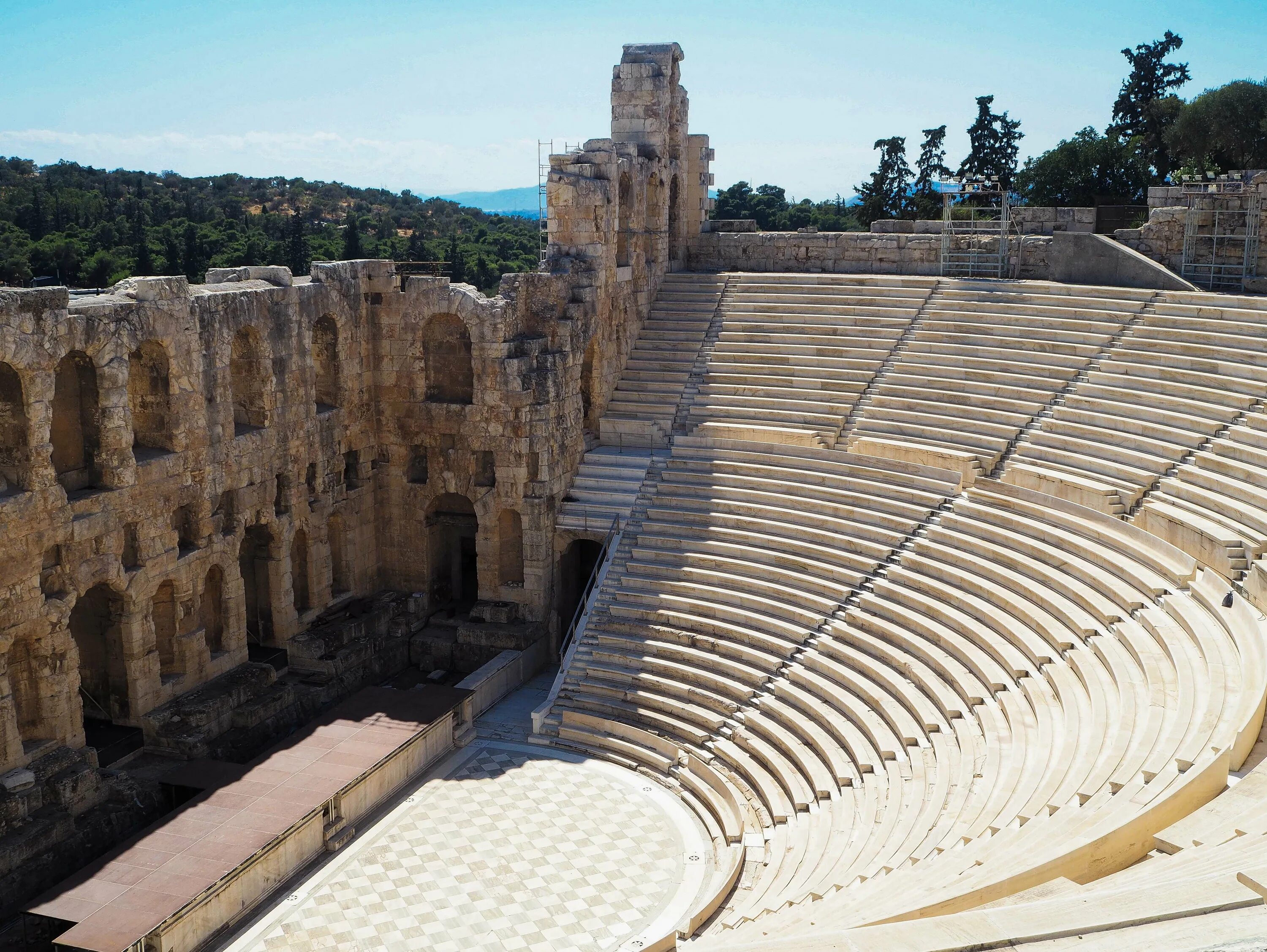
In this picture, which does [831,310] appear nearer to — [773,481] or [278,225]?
[773,481]

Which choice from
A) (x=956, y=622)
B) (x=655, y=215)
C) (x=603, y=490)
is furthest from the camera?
(x=655, y=215)

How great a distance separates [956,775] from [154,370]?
13.7m

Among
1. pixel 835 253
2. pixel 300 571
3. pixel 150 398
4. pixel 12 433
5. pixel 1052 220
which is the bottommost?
pixel 300 571

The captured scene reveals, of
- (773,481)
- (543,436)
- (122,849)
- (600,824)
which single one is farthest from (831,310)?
(122,849)

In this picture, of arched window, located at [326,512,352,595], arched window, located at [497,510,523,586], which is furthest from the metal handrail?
arched window, located at [326,512,352,595]

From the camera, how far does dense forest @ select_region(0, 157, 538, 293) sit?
121 feet

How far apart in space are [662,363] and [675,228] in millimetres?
5027

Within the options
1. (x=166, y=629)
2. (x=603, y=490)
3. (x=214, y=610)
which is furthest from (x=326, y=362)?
(x=166, y=629)

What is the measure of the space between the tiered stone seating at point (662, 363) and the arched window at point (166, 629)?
946cm

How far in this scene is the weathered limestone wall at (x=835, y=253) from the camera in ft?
92.6

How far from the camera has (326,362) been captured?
25406 millimetres

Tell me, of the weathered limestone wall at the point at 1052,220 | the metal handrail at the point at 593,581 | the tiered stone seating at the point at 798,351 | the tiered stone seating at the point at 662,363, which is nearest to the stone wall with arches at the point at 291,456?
the tiered stone seating at the point at 662,363

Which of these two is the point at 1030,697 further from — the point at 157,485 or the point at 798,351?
the point at 157,485

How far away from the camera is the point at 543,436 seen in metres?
25.2
